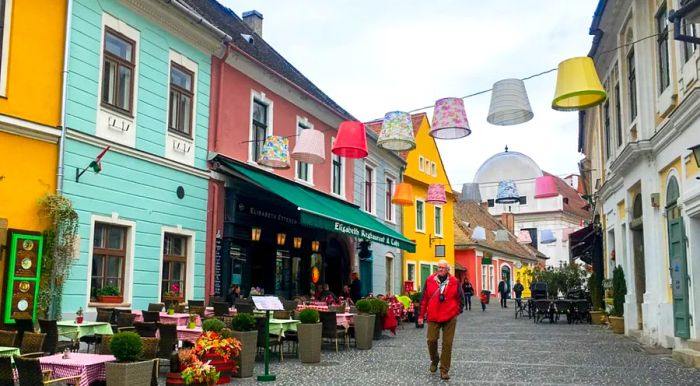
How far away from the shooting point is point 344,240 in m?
22.1

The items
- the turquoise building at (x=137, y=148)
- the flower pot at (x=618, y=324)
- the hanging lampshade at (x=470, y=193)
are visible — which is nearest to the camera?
the turquoise building at (x=137, y=148)

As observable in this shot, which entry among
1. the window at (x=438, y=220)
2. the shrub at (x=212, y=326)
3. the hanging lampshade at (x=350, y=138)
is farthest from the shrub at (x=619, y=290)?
the window at (x=438, y=220)

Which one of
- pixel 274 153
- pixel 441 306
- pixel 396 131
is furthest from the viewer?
pixel 274 153

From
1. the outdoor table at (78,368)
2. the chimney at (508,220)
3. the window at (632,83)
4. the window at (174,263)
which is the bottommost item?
the outdoor table at (78,368)

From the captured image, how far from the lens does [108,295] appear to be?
11.8 m

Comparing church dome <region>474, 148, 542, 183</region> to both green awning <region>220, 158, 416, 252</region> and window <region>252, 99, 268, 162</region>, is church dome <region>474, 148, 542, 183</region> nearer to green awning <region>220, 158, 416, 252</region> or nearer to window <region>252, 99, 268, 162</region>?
green awning <region>220, 158, 416, 252</region>

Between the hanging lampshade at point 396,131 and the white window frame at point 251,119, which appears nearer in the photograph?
the hanging lampshade at point 396,131

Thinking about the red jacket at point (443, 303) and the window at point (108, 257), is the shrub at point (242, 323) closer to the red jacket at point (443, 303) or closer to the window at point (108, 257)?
the red jacket at point (443, 303)

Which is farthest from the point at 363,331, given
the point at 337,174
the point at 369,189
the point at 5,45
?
the point at 369,189

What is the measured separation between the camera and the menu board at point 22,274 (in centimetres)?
1000

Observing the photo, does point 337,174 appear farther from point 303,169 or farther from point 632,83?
point 632,83

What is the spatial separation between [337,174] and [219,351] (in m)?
14.0

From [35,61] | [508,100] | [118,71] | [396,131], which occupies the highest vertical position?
[118,71]

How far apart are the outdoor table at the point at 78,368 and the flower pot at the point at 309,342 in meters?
4.64
